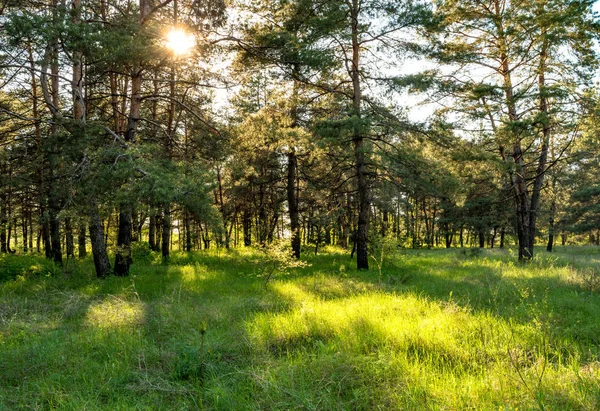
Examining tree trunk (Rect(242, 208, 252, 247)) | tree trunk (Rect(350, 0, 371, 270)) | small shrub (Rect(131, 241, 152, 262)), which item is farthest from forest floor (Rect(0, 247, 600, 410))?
tree trunk (Rect(242, 208, 252, 247))

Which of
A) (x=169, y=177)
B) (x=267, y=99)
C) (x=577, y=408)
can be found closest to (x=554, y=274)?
(x=577, y=408)

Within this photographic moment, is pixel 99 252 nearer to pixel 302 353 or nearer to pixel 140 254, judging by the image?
pixel 140 254

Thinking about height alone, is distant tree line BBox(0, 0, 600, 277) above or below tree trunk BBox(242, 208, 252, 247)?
above

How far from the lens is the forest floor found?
2.96m

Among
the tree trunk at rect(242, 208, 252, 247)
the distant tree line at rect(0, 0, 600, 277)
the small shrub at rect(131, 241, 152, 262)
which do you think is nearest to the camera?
the distant tree line at rect(0, 0, 600, 277)

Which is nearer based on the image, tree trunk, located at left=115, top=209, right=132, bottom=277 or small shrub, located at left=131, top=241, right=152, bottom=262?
tree trunk, located at left=115, top=209, right=132, bottom=277

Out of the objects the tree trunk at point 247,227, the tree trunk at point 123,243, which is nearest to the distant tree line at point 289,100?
the tree trunk at point 123,243

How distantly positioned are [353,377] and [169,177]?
18.4 feet

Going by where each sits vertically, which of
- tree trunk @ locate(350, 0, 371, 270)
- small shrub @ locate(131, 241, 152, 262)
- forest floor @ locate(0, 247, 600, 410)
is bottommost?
small shrub @ locate(131, 241, 152, 262)

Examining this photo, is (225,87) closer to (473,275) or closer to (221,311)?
(221,311)

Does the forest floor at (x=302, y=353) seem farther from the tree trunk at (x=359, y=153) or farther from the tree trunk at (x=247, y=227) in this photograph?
the tree trunk at (x=247, y=227)

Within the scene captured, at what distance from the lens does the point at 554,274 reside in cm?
916

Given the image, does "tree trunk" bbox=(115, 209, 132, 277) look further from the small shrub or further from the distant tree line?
the small shrub

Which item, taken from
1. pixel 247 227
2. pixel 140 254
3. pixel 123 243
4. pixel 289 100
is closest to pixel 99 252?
pixel 123 243
